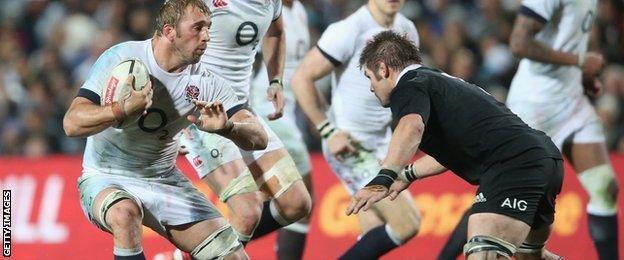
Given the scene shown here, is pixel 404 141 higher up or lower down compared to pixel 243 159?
higher up

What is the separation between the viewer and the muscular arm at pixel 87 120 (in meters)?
5.71

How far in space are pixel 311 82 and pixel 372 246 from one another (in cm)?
124

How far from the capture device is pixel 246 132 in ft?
20.6

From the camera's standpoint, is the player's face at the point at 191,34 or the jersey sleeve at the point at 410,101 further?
the player's face at the point at 191,34

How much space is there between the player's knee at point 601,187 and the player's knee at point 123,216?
391cm

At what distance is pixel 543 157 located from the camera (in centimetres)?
606

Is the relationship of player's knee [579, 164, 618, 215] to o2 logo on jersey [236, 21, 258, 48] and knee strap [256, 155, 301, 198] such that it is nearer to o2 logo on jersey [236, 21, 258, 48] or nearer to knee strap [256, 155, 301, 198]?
knee strap [256, 155, 301, 198]

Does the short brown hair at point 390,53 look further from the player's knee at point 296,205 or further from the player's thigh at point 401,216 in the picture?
the player's thigh at point 401,216

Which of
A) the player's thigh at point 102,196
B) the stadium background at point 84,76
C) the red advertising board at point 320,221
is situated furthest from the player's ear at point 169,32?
the red advertising board at point 320,221

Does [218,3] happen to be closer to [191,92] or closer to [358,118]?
[191,92]

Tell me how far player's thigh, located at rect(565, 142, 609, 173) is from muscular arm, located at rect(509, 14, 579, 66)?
0.63m

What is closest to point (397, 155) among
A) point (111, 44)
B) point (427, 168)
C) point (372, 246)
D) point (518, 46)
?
point (427, 168)

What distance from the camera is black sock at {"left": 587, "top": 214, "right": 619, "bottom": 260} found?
8578 mm

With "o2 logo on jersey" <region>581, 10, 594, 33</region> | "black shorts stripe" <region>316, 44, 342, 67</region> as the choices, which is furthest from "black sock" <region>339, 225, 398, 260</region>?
"o2 logo on jersey" <region>581, 10, 594, 33</region>
